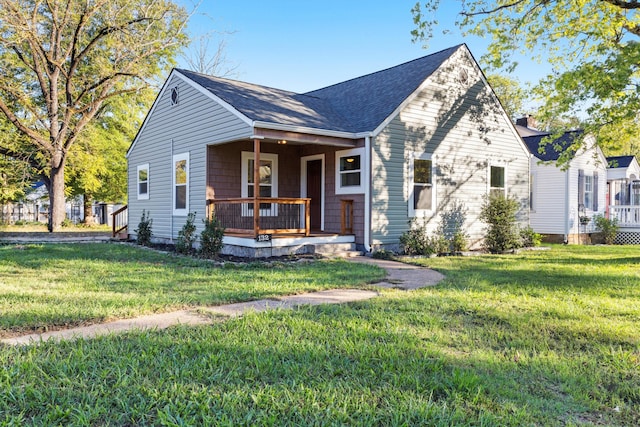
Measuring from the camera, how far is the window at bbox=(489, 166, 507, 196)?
553 inches

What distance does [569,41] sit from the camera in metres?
13.7

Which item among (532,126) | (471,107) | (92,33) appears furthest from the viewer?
(532,126)

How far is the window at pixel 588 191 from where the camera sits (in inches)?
707

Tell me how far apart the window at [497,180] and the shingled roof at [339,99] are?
3964 mm

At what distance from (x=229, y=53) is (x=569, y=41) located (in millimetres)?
21672

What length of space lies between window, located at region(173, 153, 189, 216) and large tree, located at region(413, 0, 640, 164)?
780cm

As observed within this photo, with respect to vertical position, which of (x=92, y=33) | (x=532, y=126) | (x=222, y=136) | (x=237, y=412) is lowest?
(x=237, y=412)

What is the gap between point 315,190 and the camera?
13227mm

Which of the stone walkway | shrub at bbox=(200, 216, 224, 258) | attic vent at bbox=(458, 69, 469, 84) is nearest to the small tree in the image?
shrub at bbox=(200, 216, 224, 258)

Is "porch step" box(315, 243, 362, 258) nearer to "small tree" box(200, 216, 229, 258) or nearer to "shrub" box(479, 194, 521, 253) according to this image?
"small tree" box(200, 216, 229, 258)

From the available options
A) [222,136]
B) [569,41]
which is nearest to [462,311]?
[222,136]

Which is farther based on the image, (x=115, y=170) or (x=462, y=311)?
(x=115, y=170)

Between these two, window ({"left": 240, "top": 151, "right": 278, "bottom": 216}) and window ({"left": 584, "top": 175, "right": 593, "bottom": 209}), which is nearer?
window ({"left": 240, "top": 151, "right": 278, "bottom": 216})

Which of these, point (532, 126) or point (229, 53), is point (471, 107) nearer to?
point (532, 126)
